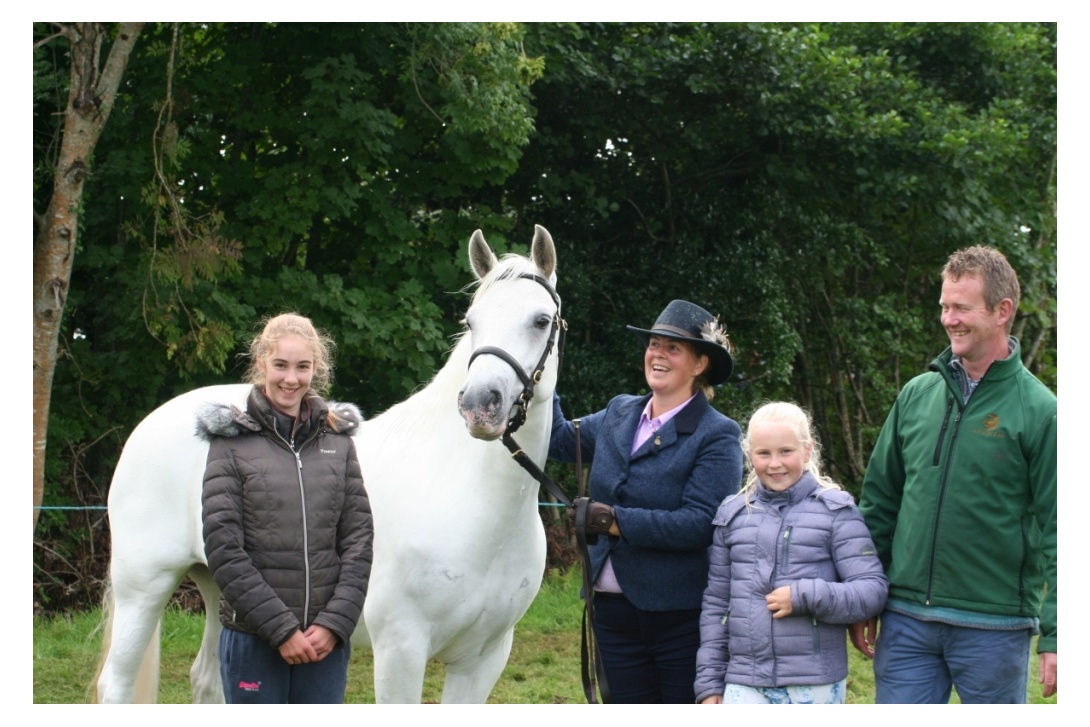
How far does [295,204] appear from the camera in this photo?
7324mm

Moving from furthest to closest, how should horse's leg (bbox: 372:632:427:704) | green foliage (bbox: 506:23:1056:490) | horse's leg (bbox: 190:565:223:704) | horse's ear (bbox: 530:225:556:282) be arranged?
green foliage (bbox: 506:23:1056:490) → horse's leg (bbox: 190:565:223:704) → horse's ear (bbox: 530:225:556:282) → horse's leg (bbox: 372:632:427:704)

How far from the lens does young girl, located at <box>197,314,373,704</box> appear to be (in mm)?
2770

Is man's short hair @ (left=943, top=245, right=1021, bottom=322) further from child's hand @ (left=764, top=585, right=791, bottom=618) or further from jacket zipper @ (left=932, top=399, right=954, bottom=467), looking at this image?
child's hand @ (left=764, top=585, right=791, bottom=618)

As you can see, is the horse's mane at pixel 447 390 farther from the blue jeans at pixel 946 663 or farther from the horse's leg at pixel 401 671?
the blue jeans at pixel 946 663

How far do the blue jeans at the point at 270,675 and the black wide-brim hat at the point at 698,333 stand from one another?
53.4 inches

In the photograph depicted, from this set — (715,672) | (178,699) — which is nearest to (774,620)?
(715,672)

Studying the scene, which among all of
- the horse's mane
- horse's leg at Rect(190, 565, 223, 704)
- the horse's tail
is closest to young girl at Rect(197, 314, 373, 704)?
the horse's mane

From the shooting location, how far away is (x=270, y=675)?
288cm

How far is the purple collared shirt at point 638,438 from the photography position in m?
3.17

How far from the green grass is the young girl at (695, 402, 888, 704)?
2758mm

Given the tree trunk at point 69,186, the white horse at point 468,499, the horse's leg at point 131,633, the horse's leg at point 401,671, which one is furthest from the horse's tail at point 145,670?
the tree trunk at point 69,186

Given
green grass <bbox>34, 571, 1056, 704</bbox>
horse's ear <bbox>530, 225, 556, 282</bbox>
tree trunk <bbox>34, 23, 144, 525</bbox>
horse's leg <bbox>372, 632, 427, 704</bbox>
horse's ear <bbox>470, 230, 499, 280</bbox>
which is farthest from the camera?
tree trunk <bbox>34, 23, 144, 525</bbox>

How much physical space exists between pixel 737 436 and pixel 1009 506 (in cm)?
77

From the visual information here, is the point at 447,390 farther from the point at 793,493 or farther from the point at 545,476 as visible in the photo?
the point at 793,493
